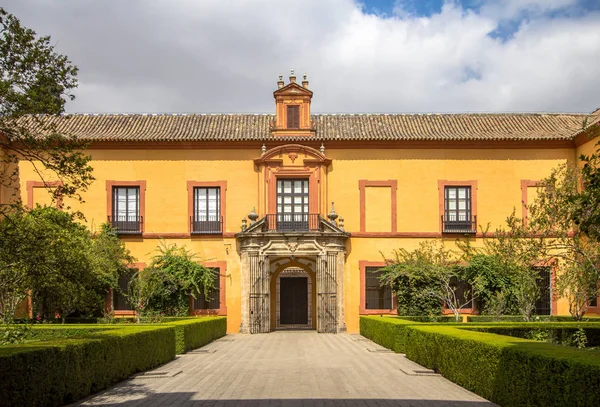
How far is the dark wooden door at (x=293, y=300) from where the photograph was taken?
3515 centimetres

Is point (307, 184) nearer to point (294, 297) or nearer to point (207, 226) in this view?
point (207, 226)

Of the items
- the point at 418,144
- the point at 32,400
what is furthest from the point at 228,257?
the point at 32,400

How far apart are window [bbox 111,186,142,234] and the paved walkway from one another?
9.91m

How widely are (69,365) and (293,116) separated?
1953 centimetres

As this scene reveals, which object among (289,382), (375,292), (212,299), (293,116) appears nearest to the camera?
(289,382)

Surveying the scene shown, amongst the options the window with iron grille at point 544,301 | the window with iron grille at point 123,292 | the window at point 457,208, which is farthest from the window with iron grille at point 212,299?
the window with iron grille at point 544,301

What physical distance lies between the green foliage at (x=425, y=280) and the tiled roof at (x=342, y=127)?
473 centimetres

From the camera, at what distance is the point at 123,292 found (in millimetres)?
28344

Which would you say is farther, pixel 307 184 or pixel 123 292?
pixel 307 184

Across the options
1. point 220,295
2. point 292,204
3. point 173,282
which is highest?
point 292,204

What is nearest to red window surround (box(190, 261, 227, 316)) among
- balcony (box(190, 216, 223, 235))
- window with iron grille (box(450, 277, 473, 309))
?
balcony (box(190, 216, 223, 235))

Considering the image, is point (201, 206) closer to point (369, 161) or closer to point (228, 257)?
point (228, 257)

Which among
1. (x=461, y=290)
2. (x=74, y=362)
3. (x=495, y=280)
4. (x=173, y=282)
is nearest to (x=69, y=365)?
(x=74, y=362)

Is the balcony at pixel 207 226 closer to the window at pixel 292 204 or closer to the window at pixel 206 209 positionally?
the window at pixel 206 209
